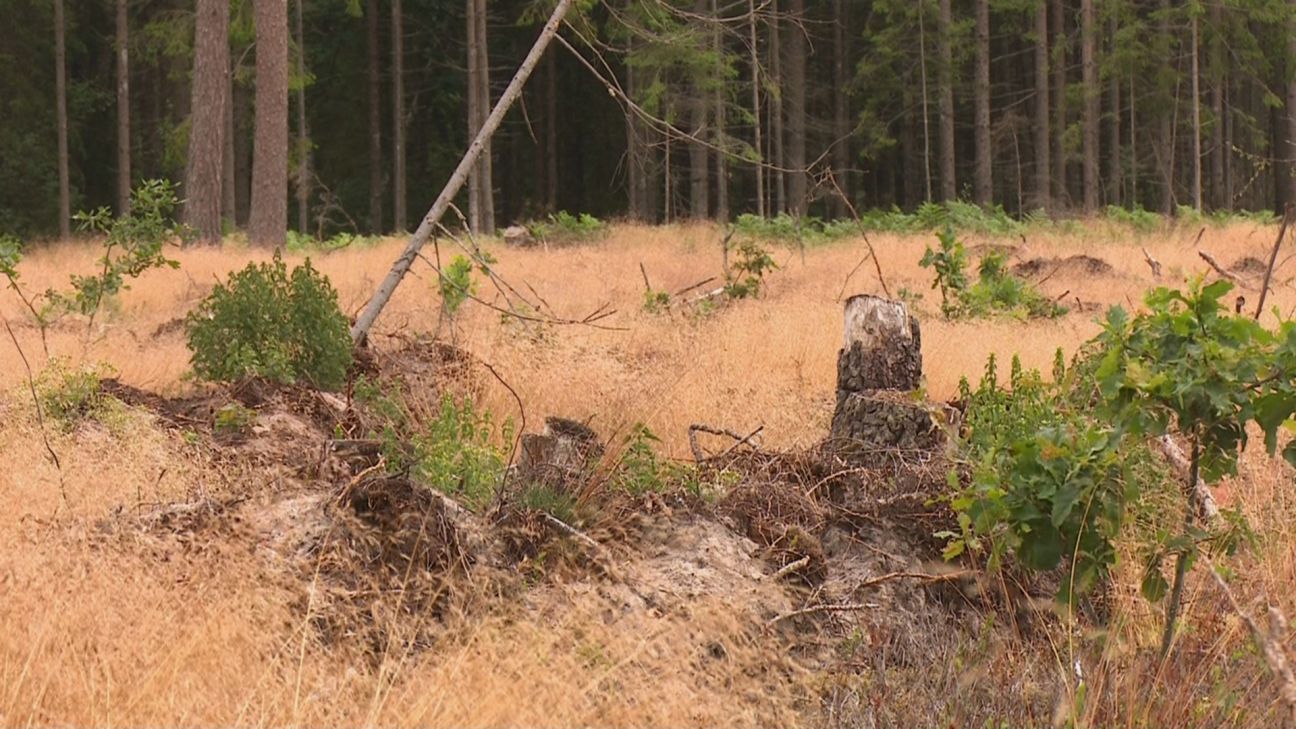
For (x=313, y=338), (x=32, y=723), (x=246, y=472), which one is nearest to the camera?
(x=32, y=723)

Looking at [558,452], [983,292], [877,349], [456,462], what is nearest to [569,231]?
[983,292]

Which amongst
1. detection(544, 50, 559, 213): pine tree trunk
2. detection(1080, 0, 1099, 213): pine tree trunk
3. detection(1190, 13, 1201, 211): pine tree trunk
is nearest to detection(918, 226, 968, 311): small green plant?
detection(1080, 0, 1099, 213): pine tree trunk

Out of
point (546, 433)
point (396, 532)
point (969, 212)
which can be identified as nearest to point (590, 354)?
point (546, 433)

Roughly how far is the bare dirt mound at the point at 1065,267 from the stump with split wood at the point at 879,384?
7256 mm

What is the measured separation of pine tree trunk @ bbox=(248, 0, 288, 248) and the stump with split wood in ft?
37.4

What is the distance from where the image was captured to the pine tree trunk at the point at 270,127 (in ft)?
52.9

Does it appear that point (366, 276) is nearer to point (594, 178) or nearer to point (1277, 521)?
point (1277, 521)

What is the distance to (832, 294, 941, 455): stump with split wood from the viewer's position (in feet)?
18.5

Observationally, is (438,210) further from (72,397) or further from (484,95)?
(484,95)

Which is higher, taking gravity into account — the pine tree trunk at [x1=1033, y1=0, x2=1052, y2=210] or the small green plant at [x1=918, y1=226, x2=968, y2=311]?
the pine tree trunk at [x1=1033, y1=0, x2=1052, y2=210]

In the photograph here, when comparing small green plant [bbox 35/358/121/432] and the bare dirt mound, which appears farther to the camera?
the bare dirt mound

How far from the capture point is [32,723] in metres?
3.16

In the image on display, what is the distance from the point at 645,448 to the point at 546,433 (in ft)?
1.31

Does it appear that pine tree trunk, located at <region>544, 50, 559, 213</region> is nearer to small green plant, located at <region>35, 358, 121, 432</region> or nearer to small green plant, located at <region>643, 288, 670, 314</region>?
small green plant, located at <region>643, 288, 670, 314</region>
